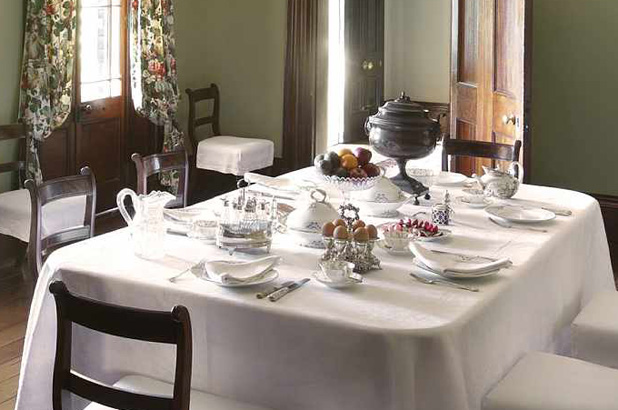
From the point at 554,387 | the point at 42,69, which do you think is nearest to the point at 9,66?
the point at 42,69

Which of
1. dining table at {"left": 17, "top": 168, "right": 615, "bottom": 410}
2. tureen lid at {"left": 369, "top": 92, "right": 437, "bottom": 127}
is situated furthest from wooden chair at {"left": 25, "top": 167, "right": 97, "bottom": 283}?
tureen lid at {"left": 369, "top": 92, "right": 437, "bottom": 127}

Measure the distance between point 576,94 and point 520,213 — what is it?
2.52 metres

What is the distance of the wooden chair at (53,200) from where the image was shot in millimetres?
3447

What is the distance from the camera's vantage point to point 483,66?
18.0ft

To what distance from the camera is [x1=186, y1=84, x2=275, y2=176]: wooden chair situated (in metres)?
6.69

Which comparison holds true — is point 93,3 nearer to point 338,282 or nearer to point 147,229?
point 147,229

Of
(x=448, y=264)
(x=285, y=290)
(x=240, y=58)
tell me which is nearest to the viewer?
(x=285, y=290)

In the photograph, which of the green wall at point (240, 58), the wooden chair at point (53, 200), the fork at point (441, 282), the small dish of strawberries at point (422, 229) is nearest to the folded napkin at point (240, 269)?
the fork at point (441, 282)

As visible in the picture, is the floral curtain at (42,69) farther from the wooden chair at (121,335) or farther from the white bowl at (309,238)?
the wooden chair at (121,335)

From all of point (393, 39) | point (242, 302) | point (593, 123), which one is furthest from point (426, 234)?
point (393, 39)

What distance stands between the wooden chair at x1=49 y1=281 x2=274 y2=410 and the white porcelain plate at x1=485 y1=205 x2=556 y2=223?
5.27 ft

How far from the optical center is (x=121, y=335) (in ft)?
7.20

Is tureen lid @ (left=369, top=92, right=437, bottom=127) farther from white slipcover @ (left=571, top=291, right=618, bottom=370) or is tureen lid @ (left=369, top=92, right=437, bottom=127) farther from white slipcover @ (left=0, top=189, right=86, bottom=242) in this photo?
white slipcover @ (left=0, top=189, right=86, bottom=242)

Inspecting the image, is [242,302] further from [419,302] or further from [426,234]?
[426,234]
